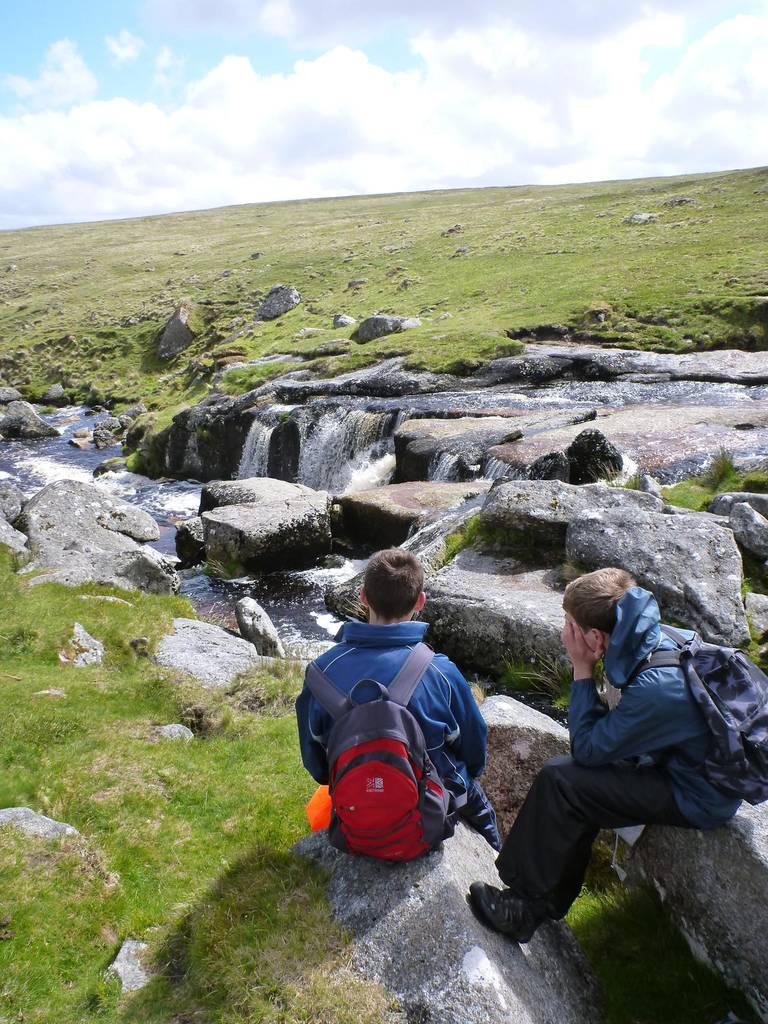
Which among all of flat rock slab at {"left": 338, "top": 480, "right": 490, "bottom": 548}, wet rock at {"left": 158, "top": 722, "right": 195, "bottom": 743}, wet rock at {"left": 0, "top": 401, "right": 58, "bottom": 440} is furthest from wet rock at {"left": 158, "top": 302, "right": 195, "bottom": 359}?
wet rock at {"left": 158, "top": 722, "right": 195, "bottom": 743}

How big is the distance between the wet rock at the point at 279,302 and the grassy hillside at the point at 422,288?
1632 mm

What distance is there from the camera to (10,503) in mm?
23266

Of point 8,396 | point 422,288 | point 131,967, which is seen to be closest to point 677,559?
point 131,967

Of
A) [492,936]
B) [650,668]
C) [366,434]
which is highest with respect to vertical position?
[650,668]

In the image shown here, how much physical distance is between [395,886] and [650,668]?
2543mm

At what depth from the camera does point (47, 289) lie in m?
107

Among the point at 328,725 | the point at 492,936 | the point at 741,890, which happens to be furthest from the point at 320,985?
the point at 741,890

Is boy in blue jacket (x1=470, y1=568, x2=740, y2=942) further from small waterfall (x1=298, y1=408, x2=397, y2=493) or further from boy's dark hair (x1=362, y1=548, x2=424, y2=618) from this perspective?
small waterfall (x1=298, y1=408, x2=397, y2=493)

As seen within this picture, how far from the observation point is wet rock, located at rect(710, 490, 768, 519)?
14656 millimetres

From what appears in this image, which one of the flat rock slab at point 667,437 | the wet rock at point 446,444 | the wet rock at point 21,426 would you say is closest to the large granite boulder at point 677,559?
the flat rock slab at point 667,437

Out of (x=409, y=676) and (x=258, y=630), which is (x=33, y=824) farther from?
(x=258, y=630)

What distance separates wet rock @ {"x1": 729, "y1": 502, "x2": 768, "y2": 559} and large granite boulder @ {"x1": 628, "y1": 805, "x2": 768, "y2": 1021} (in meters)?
9.51

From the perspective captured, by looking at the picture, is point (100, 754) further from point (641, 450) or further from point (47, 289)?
point (47, 289)

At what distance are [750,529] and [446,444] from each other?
14.4 meters
